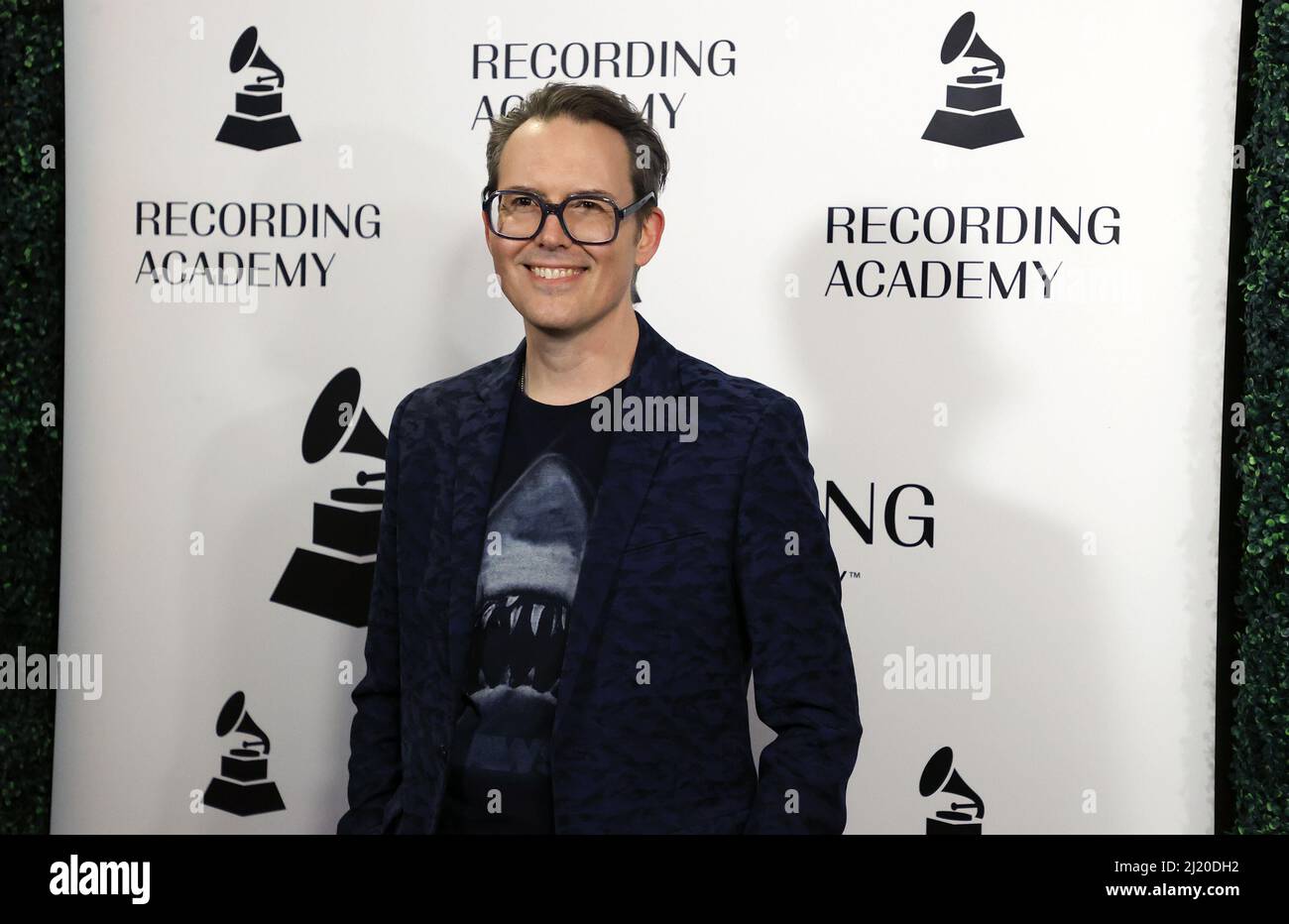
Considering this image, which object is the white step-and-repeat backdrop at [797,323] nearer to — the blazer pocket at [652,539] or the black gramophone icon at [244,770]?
the black gramophone icon at [244,770]

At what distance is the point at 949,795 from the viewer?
2.33m

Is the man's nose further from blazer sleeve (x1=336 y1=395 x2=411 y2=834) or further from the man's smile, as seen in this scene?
blazer sleeve (x1=336 y1=395 x2=411 y2=834)

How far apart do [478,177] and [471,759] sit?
1.30m

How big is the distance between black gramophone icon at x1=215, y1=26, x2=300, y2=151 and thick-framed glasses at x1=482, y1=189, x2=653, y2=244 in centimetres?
85

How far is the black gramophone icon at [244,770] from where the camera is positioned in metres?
2.47

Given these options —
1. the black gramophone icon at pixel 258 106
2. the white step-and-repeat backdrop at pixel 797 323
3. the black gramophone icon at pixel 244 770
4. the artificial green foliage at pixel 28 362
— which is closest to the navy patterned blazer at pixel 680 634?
the white step-and-repeat backdrop at pixel 797 323

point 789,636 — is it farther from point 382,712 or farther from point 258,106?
point 258,106

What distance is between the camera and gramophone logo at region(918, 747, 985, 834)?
7.60 feet

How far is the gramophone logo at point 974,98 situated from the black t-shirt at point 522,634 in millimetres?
1078

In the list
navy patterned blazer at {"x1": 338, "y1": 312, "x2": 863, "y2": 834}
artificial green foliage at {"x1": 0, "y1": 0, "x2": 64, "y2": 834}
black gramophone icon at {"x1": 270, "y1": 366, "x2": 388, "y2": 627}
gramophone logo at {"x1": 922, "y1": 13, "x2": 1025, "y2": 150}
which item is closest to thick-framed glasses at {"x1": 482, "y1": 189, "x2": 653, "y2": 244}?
navy patterned blazer at {"x1": 338, "y1": 312, "x2": 863, "y2": 834}

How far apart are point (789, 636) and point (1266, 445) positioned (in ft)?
3.99

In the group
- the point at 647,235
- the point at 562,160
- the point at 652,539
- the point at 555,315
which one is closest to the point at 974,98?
the point at 647,235
